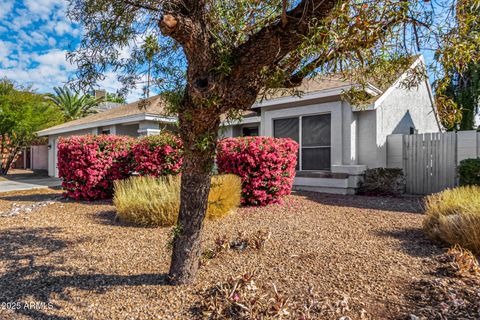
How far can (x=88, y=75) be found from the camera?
314 cm

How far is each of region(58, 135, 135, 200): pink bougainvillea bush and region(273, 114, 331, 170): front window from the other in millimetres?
5781

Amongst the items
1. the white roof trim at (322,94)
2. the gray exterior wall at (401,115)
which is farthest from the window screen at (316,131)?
the gray exterior wall at (401,115)

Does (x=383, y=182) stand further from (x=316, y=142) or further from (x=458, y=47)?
(x=458, y=47)

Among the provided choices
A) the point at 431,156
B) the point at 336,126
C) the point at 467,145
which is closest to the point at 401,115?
the point at 431,156

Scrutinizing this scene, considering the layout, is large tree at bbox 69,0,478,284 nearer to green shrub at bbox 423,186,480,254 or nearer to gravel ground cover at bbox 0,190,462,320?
gravel ground cover at bbox 0,190,462,320

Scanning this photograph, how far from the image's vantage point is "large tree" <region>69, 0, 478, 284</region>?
230 cm

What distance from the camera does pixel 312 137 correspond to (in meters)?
10.3

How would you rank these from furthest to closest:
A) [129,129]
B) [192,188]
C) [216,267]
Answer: [129,129]
[216,267]
[192,188]

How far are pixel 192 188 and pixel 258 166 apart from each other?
4.41 m

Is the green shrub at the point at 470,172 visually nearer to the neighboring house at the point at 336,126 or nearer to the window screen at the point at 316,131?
the neighboring house at the point at 336,126

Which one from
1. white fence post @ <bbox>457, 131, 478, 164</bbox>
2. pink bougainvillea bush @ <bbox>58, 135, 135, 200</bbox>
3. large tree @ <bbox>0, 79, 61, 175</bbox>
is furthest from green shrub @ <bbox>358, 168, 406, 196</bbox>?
large tree @ <bbox>0, 79, 61, 175</bbox>

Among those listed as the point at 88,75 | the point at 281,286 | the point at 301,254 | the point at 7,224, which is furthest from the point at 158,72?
the point at 7,224

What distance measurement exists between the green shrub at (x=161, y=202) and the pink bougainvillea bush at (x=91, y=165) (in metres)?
2.16

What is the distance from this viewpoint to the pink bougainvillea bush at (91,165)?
8.10m
